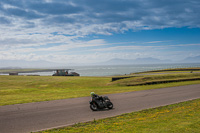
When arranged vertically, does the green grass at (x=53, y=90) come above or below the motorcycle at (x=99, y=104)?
below

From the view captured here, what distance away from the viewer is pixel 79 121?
1052 cm

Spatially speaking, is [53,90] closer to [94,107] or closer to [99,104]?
[94,107]

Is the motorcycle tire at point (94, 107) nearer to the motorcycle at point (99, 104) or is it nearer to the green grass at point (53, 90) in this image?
the motorcycle at point (99, 104)

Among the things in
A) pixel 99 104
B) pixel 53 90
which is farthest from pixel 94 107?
pixel 53 90

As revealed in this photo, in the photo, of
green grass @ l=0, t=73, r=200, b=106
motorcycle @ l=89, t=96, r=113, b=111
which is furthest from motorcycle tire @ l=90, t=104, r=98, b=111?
green grass @ l=0, t=73, r=200, b=106

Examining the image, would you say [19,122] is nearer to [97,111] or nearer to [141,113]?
[97,111]

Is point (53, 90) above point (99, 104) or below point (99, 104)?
below

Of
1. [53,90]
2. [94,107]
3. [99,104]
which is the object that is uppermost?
[99,104]

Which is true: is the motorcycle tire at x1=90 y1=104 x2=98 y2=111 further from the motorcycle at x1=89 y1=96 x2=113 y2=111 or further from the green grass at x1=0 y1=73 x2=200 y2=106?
the green grass at x1=0 y1=73 x2=200 y2=106

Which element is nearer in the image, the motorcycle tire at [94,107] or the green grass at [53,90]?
the motorcycle tire at [94,107]

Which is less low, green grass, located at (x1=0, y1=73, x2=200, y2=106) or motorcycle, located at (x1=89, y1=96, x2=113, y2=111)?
motorcycle, located at (x1=89, y1=96, x2=113, y2=111)

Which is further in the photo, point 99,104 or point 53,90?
point 53,90

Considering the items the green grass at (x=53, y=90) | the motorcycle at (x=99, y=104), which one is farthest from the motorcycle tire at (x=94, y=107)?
the green grass at (x=53, y=90)

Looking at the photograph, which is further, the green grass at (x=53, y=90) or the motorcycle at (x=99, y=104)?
the green grass at (x=53, y=90)
